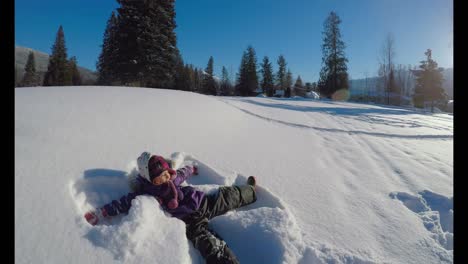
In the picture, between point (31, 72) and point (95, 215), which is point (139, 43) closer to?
point (95, 215)

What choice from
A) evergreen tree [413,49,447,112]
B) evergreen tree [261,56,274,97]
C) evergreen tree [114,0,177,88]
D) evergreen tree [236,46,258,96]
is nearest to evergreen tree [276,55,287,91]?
evergreen tree [261,56,274,97]

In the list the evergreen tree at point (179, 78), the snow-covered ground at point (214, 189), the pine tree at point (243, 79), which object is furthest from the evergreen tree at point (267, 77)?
the snow-covered ground at point (214, 189)

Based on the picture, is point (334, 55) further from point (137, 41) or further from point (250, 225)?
point (250, 225)

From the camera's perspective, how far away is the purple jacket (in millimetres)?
2010

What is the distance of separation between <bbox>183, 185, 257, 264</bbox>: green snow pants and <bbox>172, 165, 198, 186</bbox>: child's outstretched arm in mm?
359

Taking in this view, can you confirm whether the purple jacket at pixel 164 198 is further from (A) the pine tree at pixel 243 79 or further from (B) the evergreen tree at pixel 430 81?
(A) the pine tree at pixel 243 79

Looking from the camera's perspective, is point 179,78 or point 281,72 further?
point 281,72

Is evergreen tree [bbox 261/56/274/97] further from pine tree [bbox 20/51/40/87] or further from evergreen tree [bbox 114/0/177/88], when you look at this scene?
pine tree [bbox 20/51/40/87]

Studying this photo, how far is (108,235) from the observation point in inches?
65.8

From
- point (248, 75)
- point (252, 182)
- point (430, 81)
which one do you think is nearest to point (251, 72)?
point (248, 75)

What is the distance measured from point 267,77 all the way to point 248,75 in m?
5.53

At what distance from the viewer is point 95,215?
1908 millimetres

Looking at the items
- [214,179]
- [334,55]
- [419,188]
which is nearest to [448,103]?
[334,55]
